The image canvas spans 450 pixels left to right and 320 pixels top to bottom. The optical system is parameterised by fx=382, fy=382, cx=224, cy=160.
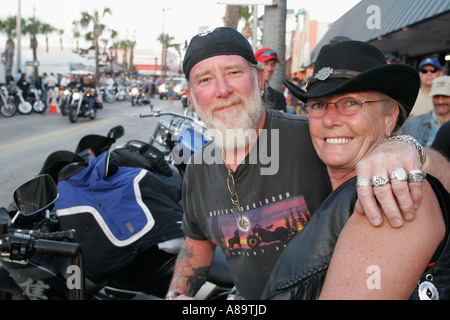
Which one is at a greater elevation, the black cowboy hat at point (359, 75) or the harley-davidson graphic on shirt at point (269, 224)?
the black cowboy hat at point (359, 75)

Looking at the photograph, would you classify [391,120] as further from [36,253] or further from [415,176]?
[36,253]

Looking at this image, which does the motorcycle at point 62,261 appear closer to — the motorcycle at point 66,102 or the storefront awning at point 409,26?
Answer: the storefront awning at point 409,26

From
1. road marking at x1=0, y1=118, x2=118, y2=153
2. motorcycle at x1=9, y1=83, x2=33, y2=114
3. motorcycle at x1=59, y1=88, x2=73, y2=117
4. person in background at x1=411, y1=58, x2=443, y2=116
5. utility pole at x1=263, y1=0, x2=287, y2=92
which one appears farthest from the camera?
motorcycle at x1=9, y1=83, x2=33, y2=114

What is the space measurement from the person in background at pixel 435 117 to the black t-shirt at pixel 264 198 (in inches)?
105

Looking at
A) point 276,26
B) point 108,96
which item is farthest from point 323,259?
point 108,96

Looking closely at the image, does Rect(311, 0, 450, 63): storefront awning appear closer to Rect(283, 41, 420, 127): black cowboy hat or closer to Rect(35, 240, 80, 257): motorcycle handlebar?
Rect(283, 41, 420, 127): black cowboy hat

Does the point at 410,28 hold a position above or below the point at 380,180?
above

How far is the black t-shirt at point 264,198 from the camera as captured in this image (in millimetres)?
1775

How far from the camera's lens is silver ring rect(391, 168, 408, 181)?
1.03 meters

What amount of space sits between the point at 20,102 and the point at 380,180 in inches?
742

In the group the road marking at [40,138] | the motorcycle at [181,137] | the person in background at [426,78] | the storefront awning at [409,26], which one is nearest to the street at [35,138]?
the road marking at [40,138]

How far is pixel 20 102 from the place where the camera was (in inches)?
672

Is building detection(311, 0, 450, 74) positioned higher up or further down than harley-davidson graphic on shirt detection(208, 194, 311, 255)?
higher up

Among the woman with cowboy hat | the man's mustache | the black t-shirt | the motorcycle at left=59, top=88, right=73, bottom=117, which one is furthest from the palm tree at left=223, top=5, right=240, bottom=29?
the woman with cowboy hat
